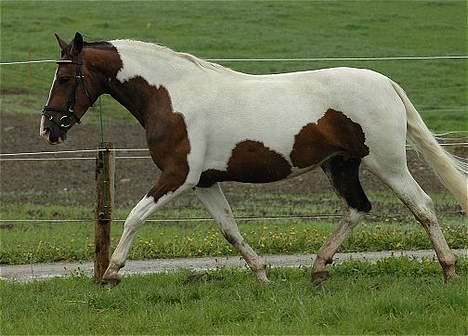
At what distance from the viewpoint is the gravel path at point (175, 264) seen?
35.7 ft

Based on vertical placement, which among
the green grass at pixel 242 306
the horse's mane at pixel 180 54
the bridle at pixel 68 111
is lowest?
the green grass at pixel 242 306

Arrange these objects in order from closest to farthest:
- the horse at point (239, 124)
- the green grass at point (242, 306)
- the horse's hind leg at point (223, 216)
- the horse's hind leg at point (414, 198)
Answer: the green grass at point (242, 306)
the horse at point (239, 124)
the horse's hind leg at point (414, 198)
the horse's hind leg at point (223, 216)

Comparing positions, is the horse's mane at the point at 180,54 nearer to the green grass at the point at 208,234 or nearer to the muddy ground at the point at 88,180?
the green grass at the point at 208,234

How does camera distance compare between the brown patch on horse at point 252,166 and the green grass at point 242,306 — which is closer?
the green grass at point 242,306

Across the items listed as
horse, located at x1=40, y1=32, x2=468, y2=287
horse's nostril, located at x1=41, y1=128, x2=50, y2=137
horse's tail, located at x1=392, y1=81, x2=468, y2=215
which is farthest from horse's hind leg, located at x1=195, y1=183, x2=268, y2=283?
horse's tail, located at x1=392, y1=81, x2=468, y2=215

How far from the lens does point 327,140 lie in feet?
29.2

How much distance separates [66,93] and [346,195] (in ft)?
8.72

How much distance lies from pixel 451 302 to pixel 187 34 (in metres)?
29.2

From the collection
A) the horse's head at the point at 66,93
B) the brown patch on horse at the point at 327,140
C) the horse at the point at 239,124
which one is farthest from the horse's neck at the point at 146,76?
the brown patch on horse at the point at 327,140

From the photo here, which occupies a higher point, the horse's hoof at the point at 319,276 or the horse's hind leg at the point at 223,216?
the horse's hind leg at the point at 223,216

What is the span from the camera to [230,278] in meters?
9.45

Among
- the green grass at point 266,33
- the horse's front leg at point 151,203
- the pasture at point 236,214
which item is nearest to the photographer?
the pasture at point 236,214

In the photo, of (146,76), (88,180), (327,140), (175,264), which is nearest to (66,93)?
(146,76)

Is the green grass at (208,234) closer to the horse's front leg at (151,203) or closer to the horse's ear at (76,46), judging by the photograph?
the horse's front leg at (151,203)
